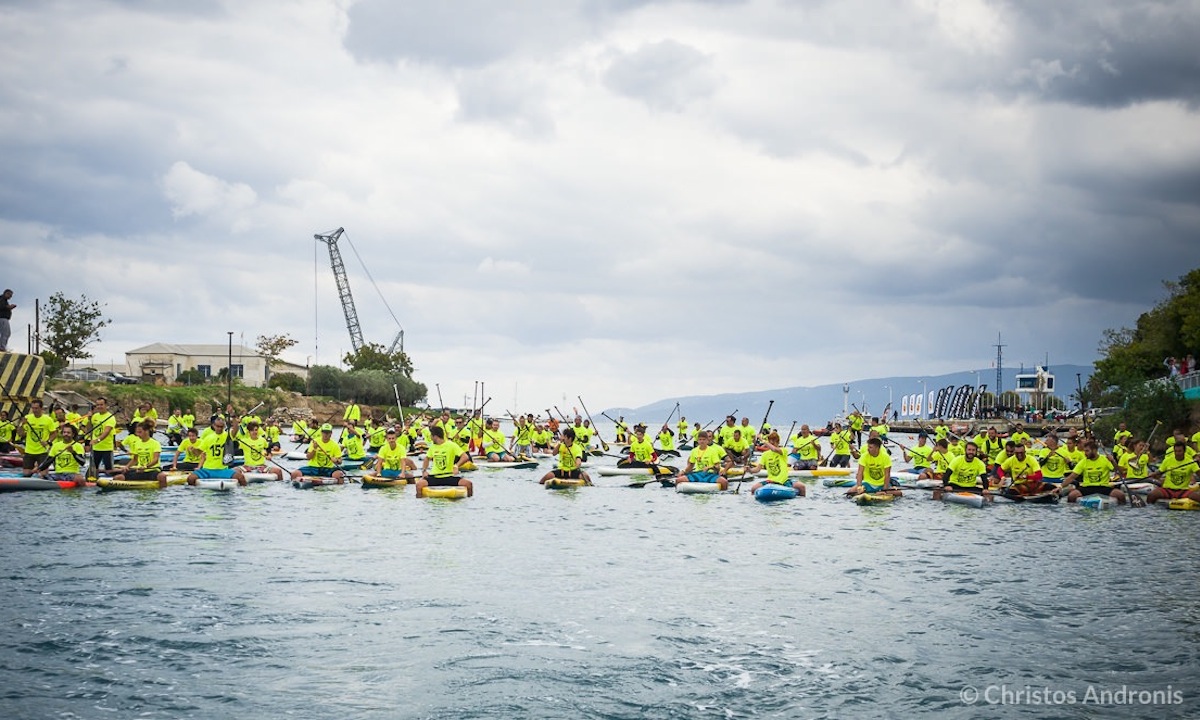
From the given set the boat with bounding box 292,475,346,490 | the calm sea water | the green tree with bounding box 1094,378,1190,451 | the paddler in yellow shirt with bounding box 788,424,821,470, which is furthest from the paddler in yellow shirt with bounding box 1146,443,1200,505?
the green tree with bounding box 1094,378,1190,451

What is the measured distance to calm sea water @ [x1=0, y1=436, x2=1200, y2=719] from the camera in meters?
11.5

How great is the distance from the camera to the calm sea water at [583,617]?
11.5 metres

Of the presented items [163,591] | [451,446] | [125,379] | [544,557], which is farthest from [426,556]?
[125,379]

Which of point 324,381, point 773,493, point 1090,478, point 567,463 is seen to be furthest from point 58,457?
point 324,381

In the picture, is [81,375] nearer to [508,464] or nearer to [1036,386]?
[508,464]

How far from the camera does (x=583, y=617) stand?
15297 millimetres

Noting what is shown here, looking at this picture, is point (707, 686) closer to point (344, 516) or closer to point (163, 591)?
point (163, 591)

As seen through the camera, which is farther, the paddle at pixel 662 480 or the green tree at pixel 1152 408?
the green tree at pixel 1152 408

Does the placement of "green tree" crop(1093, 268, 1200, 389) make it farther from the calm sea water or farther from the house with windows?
the house with windows

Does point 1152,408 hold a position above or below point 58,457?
above

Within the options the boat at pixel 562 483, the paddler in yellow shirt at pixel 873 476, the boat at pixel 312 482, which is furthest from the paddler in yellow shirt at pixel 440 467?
the paddler in yellow shirt at pixel 873 476

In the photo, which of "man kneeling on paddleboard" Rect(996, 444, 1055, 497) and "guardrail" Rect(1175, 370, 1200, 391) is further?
"guardrail" Rect(1175, 370, 1200, 391)

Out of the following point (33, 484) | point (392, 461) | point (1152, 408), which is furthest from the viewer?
point (1152, 408)

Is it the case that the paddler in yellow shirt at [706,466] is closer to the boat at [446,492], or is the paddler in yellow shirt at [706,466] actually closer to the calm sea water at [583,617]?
the calm sea water at [583,617]
